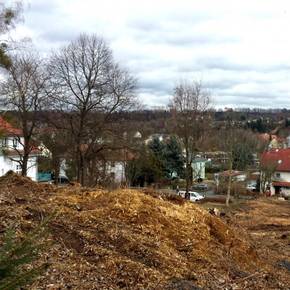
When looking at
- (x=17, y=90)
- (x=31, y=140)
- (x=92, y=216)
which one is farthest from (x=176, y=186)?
(x=92, y=216)

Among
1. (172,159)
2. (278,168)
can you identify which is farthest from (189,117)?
(278,168)

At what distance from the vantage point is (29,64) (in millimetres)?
33719

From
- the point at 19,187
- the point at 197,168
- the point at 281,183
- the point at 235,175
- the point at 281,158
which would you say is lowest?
the point at 281,183

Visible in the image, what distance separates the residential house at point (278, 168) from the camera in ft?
→ 217

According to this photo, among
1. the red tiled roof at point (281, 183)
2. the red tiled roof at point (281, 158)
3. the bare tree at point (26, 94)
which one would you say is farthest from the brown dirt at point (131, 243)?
the red tiled roof at point (281, 158)

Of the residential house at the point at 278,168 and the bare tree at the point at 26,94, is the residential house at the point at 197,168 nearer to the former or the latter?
the residential house at the point at 278,168

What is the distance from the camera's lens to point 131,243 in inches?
345

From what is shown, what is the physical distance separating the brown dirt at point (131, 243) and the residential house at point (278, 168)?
5474cm

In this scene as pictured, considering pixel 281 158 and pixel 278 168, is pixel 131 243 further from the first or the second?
pixel 281 158

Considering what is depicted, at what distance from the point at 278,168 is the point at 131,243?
7297 cm

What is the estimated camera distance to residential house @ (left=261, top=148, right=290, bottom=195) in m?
66.1

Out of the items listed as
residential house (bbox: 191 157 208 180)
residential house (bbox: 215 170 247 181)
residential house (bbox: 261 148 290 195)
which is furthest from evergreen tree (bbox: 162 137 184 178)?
residential house (bbox: 261 148 290 195)

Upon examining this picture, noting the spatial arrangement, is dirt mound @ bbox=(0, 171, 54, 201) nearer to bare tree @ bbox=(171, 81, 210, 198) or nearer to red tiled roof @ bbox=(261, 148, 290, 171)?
bare tree @ bbox=(171, 81, 210, 198)

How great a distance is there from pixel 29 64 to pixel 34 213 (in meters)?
25.8
